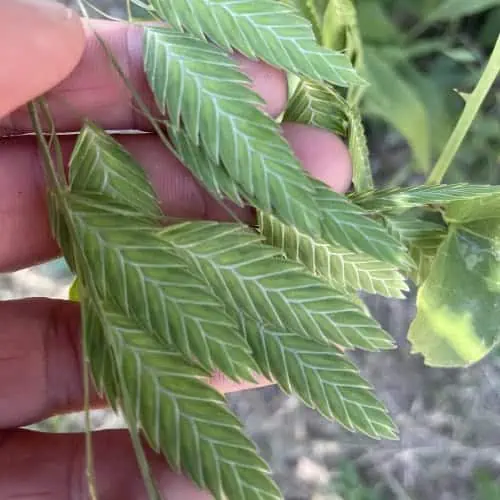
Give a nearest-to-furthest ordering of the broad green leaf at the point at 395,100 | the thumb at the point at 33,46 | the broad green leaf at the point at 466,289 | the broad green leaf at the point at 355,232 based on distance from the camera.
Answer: the thumb at the point at 33,46
the broad green leaf at the point at 355,232
the broad green leaf at the point at 466,289
the broad green leaf at the point at 395,100

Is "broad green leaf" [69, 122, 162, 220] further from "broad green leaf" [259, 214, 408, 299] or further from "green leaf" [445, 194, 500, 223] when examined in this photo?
"green leaf" [445, 194, 500, 223]

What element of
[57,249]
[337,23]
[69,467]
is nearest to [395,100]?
[337,23]

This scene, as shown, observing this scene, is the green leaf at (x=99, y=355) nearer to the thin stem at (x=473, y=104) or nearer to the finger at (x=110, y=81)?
the finger at (x=110, y=81)

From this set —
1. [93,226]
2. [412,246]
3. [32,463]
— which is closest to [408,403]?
[412,246]

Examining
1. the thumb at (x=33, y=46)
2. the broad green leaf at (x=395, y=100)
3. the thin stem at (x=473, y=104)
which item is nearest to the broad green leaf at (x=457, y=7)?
the broad green leaf at (x=395, y=100)

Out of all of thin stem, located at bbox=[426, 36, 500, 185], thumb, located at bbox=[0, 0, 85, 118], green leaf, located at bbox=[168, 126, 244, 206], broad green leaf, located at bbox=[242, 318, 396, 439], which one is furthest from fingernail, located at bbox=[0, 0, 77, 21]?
thin stem, located at bbox=[426, 36, 500, 185]

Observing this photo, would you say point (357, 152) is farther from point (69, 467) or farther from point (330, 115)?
point (69, 467)

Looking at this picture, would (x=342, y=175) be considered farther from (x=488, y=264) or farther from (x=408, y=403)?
(x=408, y=403)
